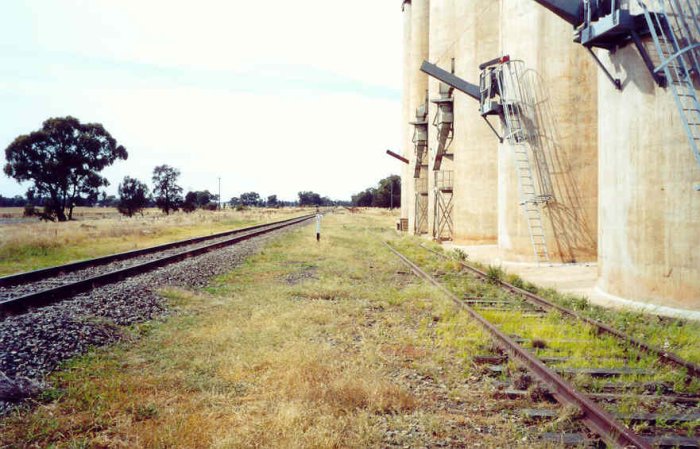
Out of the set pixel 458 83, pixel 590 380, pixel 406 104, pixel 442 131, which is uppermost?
pixel 406 104

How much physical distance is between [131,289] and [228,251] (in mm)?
8421

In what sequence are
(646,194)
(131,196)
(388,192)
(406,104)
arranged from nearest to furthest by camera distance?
(646,194) < (406,104) < (131,196) < (388,192)

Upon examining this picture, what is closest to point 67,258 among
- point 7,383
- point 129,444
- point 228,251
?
point 228,251

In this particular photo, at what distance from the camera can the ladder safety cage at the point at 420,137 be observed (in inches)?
1313

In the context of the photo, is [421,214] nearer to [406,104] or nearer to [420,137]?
[420,137]

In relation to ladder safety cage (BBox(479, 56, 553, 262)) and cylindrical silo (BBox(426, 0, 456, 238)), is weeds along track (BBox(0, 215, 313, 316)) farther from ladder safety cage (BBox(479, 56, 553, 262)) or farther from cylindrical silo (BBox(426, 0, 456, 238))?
cylindrical silo (BBox(426, 0, 456, 238))

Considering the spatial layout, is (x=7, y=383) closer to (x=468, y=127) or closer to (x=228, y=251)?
(x=228, y=251)

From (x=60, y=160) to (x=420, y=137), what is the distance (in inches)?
1591

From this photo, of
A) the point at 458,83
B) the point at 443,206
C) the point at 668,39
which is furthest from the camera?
the point at 443,206

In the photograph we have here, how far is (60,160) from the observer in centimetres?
5222

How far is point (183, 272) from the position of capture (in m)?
12.9

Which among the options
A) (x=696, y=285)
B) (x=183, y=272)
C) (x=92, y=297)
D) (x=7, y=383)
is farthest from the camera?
(x=183, y=272)

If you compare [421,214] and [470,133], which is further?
[421,214]

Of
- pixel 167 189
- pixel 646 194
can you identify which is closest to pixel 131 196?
pixel 167 189
